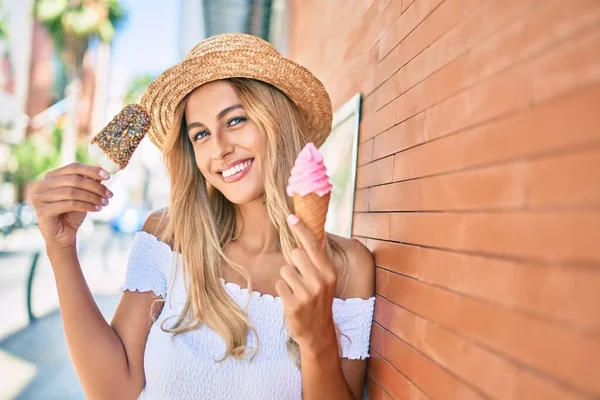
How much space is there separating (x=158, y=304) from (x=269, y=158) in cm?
84

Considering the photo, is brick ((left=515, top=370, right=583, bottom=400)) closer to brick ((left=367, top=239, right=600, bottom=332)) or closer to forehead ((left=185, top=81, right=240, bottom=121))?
brick ((left=367, top=239, right=600, bottom=332))

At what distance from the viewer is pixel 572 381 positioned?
0.79 meters

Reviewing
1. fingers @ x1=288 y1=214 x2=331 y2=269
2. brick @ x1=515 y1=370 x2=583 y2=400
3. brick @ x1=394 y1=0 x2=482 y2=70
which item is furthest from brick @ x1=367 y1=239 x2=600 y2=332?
brick @ x1=394 y1=0 x2=482 y2=70

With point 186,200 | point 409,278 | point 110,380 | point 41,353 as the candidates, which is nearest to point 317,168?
point 409,278

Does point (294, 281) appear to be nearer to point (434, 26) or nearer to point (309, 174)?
point (309, 174)

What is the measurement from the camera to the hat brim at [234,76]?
2.19 meters

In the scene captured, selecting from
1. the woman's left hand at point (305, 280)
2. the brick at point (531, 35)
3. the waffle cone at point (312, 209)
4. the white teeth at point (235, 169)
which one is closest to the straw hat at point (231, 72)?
the white teeth at point (235, 169)

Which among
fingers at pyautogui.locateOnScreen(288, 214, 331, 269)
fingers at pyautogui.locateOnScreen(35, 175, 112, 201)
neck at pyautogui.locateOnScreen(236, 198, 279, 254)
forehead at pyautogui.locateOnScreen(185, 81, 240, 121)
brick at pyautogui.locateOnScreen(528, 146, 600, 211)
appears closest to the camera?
brick at pyautogui.locateOnScreen(528, 146, 600, 211)

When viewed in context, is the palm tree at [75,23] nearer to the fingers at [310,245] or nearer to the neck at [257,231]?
the neck at [257,231]

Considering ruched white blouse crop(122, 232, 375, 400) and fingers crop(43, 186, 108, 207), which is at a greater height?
fingers crop(43, 186, 108, 207)

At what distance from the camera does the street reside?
4773 millimetres

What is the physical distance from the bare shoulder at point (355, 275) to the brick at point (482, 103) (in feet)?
2.59

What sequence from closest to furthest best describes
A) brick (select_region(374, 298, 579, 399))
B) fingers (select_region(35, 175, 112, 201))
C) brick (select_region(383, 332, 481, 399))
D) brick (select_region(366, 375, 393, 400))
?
brick (select_region(374, 298, 579, 399))
brick (select_region(383, 332, 481, 399))
fingers (select_region(35, 175, 112, 201))
brick (select_region(366, 375, 393, 400))

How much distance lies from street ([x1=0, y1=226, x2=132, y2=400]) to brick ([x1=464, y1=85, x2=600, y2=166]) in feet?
15.7
